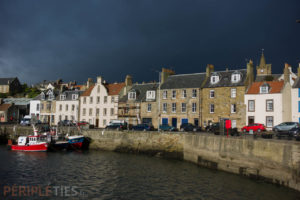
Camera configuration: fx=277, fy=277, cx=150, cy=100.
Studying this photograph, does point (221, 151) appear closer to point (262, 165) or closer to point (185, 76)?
point (262, 165)

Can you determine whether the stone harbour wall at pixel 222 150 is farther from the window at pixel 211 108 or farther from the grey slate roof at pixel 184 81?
the grey slate roof at pixel 184 81

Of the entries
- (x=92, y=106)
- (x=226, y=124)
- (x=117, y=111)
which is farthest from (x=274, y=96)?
Answer: (x=92, y=106)

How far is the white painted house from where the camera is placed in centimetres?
6173

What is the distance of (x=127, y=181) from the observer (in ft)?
82.8

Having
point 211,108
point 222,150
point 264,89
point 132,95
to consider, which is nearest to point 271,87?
point 264,89

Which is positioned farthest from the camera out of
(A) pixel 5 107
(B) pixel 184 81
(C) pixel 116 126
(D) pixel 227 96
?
(A) pixel 5 107

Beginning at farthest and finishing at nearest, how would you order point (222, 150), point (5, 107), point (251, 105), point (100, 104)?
point (5, 107), point (100, 104), point (251, 105), point (222, 150)

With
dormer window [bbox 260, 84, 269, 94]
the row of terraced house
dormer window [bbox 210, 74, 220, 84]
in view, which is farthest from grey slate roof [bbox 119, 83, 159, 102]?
dormer window [bbox 260, 84, 269, 94]

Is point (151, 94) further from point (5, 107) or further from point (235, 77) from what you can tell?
point (5, 107)

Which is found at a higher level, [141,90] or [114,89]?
[114,89]

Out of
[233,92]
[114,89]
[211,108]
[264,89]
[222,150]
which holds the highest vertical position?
[114,89]

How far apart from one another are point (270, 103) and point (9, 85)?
99.8 metres

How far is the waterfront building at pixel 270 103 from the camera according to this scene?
4244cm

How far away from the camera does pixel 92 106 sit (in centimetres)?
6488
